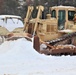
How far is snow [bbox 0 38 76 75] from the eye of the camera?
8.41 meters

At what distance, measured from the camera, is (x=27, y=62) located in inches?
370

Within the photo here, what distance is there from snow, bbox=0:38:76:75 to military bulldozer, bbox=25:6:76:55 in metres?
2.64

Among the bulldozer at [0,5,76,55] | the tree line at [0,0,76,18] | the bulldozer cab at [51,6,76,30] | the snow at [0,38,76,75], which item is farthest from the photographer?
the tree line at [0,0,76,18]

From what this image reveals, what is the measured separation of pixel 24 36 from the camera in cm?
1190

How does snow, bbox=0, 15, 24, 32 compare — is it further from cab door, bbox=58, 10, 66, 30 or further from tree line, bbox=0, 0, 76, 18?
tree line, bbox=0, 0, 76, 18

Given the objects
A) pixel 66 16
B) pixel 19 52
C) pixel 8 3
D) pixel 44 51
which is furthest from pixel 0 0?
pixel 19 52

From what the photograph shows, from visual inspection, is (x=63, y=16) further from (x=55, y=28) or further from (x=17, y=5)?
(x=17, y=5)

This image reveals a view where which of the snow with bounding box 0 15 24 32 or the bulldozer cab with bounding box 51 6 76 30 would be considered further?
the snow with bounding box 0 15 24 32

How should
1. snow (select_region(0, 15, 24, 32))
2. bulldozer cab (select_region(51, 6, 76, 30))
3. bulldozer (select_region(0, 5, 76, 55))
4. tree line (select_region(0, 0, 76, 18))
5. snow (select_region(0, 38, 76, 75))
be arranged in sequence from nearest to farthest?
1. snow (select_region(0, 38, 76, 75))
2. bulldozer (select_region(0, 5, 76, 55))
3. bulldozer cab (select_region(51, 6, 76, 30))
4. snow (select_region(0, 15, 24, 32))
5. tree line (select_region(0, 0, 76, 18))

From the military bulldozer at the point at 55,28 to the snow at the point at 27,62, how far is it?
8.65ft

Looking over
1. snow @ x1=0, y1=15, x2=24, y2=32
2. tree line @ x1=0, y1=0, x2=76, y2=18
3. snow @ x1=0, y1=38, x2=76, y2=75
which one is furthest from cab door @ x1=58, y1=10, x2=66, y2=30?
tree line @ x1=0, y1=0, x2=76, y2=18

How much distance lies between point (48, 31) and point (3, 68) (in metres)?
6.89

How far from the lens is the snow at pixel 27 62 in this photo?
8.41 meters

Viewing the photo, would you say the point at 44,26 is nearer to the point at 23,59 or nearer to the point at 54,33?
the point at 54,33
